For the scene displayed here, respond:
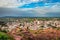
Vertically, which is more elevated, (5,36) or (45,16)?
(45,16)

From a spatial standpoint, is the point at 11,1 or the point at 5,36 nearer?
the point at 5,36

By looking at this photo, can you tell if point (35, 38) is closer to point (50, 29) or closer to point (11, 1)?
point (50, 29)

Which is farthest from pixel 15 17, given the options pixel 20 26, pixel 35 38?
pixel 35 38

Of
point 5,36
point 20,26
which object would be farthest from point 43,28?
point 5,36

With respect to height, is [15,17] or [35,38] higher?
[15,17]

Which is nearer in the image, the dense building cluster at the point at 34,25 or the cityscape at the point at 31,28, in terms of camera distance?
the cityscape at the point at 31,28

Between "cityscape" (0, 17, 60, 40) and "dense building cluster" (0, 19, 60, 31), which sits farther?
"dense building cluster" (0, 19, 60, 31)

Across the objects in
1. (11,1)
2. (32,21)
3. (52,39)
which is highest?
(11,1)

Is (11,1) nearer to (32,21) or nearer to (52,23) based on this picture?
(32,21)
